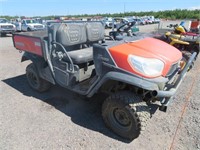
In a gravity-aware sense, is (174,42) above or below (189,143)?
above

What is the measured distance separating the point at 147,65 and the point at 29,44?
2.65 metres

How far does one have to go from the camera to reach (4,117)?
137 inches

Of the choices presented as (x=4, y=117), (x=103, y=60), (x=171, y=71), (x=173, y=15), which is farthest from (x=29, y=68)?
(x=173, y=15)

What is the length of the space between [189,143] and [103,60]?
5.67 ft

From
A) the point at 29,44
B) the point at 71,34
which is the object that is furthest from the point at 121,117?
the point at 29,44

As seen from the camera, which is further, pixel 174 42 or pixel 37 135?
pixel 174 42

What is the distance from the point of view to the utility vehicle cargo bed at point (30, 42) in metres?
3.78

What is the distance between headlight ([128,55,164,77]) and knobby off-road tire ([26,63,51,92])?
243 centimetres

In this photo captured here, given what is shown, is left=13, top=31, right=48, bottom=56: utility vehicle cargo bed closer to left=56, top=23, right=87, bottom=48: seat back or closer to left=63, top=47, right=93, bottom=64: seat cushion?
left=56, top=23, right=87, bottom=48: seat back

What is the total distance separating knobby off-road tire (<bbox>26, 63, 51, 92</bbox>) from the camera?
4323 mm

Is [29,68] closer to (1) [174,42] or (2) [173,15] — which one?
(1) [174,42]

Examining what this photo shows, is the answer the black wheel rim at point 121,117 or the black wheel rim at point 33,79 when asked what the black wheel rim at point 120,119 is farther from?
the black wheel rim at point 33,79

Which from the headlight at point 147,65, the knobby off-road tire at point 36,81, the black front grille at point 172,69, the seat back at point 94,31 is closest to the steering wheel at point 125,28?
the seat back at point 94,31

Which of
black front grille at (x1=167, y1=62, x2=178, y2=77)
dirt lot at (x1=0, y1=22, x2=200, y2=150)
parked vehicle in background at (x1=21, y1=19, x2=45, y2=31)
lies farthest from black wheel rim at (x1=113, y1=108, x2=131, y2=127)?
parked vehicle in background at (x1=21, y1=19, x2=45, y2=31)
